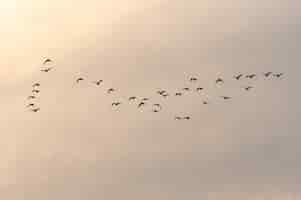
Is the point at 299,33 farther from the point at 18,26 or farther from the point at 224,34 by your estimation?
the point at 18,26

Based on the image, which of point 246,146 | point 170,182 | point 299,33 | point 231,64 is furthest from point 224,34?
point 170,182

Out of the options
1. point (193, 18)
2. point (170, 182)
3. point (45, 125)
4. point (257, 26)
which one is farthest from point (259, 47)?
point (45, 125)

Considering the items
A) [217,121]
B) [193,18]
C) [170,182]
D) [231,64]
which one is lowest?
[170,182]

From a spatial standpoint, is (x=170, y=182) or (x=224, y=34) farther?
(x=170, y=182)

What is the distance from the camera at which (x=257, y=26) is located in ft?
4.66

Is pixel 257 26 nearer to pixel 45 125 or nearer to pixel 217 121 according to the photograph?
pixel 217 121

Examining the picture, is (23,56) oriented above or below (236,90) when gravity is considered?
above

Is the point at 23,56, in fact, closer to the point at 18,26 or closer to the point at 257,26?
the point at 18,26

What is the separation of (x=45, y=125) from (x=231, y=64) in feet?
1.87

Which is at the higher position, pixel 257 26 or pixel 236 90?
pixel 257 26

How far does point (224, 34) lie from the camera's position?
4.70ft

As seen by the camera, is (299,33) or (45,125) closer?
(299,33)

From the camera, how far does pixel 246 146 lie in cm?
150

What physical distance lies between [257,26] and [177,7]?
23 cm
